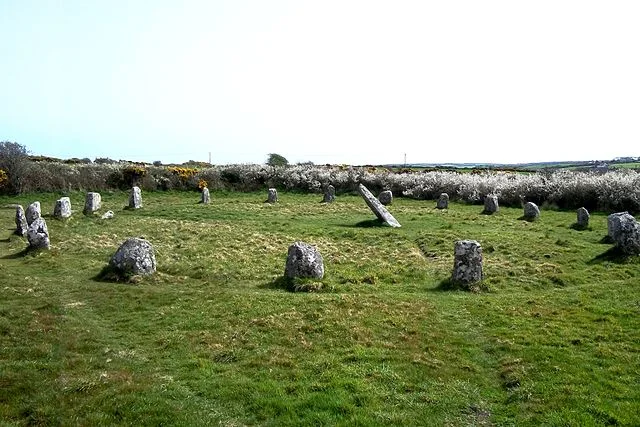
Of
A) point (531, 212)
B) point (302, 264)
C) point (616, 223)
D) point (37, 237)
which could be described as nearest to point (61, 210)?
point (37, 237)

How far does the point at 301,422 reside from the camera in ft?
26.9

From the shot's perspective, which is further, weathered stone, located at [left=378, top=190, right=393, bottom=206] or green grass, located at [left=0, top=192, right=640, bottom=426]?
weathered stone, located at [left=378, top=190, right=393, bottom=206]

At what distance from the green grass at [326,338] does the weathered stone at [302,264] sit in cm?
50

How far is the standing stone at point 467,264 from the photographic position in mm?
16297

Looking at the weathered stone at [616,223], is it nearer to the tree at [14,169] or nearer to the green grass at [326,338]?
the green grass at [326,338]

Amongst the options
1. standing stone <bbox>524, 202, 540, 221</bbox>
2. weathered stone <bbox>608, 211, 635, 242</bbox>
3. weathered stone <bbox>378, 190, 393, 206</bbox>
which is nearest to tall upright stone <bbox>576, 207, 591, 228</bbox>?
standing stone <bbox>524, 202, 540, 221</bbox>

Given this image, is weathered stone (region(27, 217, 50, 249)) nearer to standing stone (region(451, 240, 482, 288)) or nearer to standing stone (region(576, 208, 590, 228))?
standing stone (region(451, 240, 482, 288))

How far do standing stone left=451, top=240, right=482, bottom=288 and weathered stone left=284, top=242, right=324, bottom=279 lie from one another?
4074 mm

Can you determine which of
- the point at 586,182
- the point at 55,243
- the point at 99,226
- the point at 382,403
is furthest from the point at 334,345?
the point at 586,182

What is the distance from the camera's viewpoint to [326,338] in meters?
11.7

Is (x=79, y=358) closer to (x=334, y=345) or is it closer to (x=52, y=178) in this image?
(x=334, y=345)

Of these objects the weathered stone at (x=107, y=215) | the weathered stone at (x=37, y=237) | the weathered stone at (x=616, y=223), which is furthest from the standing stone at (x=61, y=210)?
the weathered stone at (x=616, y=223)

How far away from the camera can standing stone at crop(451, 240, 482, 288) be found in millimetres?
16297

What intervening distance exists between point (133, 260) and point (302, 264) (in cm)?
524
